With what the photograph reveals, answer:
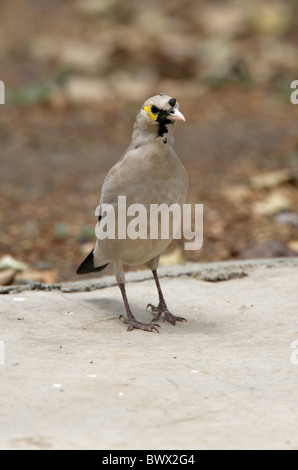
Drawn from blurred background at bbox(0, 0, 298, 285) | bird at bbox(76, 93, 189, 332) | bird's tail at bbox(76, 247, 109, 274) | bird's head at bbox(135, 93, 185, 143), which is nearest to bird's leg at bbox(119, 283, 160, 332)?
bird at bbox(76, 93, 189, 332)

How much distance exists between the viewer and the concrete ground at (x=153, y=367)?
2.73 metres

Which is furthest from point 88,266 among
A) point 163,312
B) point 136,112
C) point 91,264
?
point 136,112

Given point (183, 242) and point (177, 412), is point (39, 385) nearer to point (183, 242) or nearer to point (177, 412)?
point (177, 412)

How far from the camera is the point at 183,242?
22.6ft

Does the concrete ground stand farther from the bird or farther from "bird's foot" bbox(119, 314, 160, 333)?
the bird

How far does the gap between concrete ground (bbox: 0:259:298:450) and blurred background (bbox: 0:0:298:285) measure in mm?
1417

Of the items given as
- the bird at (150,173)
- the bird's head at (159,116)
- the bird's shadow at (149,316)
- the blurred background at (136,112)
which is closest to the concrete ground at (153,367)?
the bird's shadow at (149,316)

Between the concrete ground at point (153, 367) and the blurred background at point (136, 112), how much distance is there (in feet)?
4.65

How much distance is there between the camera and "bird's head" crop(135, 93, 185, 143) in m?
3.93

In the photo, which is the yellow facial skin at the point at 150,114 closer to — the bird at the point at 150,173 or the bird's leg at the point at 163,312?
the bird at the point at 150,173

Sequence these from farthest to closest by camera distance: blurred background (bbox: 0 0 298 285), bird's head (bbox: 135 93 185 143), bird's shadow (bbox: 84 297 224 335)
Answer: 1. blurred background (bbox: 0 0 298 285)
2. bird's shadow (bbox: 84 297 224 335)
3. bird's head (bbox: 135 93 185 143)

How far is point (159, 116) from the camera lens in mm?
3973

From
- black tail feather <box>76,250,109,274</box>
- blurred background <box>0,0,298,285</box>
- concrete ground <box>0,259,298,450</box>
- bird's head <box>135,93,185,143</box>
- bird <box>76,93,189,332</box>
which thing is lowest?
concrete ground <box>0,259,298,450</box>
